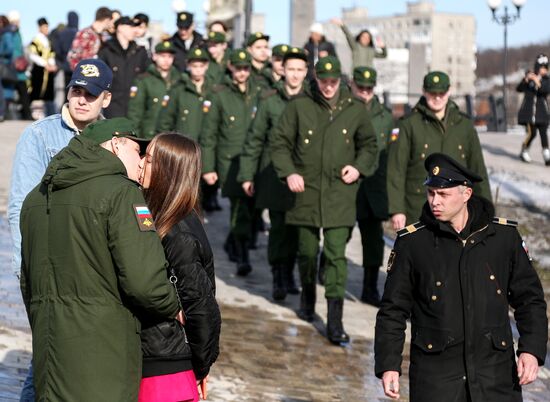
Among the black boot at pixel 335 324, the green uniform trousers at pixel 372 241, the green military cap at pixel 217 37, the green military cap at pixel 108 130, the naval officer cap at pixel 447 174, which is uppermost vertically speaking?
the green military cap at pixel 108 130

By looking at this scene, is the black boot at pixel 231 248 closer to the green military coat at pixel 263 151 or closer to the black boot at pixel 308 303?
the green military coat at pixel 263 151

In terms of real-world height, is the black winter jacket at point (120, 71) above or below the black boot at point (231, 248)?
above

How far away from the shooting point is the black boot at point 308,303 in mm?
10719

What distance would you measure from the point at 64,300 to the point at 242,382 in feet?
12.5

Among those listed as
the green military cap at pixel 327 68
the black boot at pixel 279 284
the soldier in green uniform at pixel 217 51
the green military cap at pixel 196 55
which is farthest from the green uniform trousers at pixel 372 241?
the soldier in green uniform at pixel 217 51

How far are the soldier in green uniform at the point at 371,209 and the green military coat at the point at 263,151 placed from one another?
0.71 metres

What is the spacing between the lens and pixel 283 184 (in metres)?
11.4

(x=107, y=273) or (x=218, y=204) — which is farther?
(x=218, y=204)

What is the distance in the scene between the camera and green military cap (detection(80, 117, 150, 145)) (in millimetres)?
5168

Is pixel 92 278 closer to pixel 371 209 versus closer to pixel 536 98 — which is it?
pixel 371 209

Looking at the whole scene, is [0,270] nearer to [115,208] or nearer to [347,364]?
[347,364]

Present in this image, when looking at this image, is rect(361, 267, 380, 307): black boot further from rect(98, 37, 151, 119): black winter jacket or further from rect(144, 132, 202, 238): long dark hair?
rect(144, 132, 202, 238): long dark hair

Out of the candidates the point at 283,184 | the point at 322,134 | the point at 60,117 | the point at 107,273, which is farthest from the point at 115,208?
the point at 283,184

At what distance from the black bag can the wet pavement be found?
10444 millimetres
